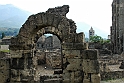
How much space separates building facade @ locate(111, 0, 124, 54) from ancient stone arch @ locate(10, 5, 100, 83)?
3854cm

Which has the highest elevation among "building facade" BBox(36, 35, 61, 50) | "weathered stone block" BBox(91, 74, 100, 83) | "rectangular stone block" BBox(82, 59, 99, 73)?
"building facade" BBox(36, 35, 61, 50)

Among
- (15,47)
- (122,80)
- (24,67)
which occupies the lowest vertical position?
(122,80)

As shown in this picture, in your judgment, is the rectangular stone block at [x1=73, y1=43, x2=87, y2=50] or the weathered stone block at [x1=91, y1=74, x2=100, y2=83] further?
the rectangular stone block at [x1=73, y1=43, x2=87, y2=50]

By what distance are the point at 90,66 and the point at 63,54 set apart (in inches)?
53.0

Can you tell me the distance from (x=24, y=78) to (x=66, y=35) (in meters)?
2.82

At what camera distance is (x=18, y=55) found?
10.2 meters

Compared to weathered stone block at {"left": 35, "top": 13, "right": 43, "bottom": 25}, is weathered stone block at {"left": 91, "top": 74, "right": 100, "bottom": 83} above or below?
below

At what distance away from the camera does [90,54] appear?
31.6ft

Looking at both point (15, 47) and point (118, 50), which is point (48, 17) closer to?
point (15, 47)

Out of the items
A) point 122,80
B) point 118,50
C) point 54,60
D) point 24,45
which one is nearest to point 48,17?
point 24,45

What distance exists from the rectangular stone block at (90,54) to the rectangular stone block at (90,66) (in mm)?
140

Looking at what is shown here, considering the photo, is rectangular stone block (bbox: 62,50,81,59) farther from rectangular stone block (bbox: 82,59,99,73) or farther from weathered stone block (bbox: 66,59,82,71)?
rectangular stone block (bbox: 82,59,99,73)

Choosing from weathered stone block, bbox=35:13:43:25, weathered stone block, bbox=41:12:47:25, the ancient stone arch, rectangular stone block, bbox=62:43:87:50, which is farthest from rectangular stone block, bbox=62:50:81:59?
weathered stone block, bbox=35:13:43:25

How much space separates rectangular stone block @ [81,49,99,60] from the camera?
9586 millimetres
